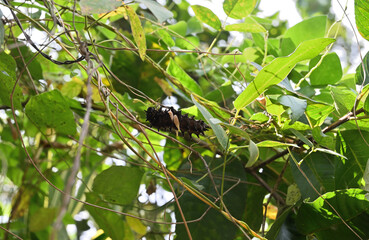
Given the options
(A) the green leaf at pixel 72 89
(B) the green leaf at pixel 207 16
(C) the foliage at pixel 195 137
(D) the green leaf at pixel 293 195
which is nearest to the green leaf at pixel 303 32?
(C) the foliage at pixel 195 137

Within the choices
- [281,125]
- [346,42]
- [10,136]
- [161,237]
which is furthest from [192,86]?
[346,42]

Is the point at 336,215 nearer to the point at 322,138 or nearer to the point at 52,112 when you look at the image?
the point at 322,138

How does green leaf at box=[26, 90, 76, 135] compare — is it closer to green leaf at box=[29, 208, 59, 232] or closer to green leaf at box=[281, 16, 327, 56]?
green leaf at box=[29, 208, 59, 232]

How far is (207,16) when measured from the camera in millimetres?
650

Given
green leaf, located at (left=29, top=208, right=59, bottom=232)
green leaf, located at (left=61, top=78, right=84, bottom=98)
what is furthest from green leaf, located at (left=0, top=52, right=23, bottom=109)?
green leaf, located at (left=29, top=208, right=59, bottom=232)

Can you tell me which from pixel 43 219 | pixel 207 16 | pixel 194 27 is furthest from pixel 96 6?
pixel 194 27

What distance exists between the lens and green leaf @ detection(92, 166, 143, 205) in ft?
2.06

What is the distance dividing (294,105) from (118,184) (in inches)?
11.1

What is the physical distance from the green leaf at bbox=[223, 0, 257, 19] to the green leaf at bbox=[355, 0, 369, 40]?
15 centimetres

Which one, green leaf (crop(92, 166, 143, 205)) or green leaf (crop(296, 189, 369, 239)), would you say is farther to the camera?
green leaf (crop(92, 166, 143, 205))

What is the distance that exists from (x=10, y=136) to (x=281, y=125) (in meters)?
0.55

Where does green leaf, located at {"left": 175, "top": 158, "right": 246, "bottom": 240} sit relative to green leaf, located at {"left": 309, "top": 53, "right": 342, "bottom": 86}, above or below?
below

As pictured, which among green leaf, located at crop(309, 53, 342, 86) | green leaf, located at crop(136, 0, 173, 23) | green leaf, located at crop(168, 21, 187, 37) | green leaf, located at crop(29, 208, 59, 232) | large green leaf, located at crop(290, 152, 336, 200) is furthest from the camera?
green leaf, located at crop(168, 21, 187, 37)

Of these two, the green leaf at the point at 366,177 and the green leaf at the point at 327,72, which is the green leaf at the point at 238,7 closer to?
the green leaf at the point at 327,72
